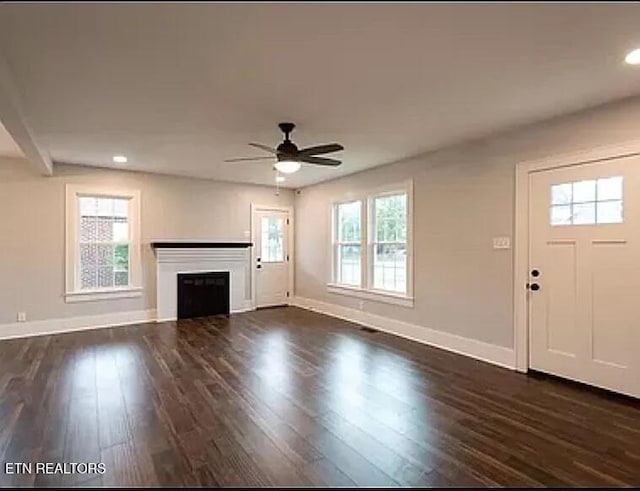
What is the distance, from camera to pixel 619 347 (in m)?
3.36

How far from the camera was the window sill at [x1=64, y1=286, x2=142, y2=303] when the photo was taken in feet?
19.3

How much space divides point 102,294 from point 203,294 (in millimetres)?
1593

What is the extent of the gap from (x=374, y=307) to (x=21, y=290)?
5076 millimetres

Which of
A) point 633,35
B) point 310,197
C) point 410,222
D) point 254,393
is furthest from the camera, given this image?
point 310,197

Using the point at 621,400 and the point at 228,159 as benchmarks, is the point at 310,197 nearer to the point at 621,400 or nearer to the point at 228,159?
the point at 228,159

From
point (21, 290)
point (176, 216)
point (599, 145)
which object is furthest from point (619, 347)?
point (21, 290)

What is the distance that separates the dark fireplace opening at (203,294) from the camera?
269 inches

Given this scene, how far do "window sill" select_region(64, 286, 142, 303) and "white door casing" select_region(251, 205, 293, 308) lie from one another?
219 cm

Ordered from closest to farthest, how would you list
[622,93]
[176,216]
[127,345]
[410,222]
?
1. [622,93]
2. [127,345]
3. [410,222]
4. [176,216]

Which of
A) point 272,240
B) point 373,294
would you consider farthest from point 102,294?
point 373,294

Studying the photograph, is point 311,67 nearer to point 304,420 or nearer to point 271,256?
point 304,420

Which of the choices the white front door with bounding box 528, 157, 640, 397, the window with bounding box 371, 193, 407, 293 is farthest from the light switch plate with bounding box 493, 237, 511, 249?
the window with bounding box 371, 193, 407, 293

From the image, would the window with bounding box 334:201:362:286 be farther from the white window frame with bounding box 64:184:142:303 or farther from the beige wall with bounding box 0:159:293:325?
the white window frame with bounding box 64:184:142:303

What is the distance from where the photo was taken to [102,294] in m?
6.12
